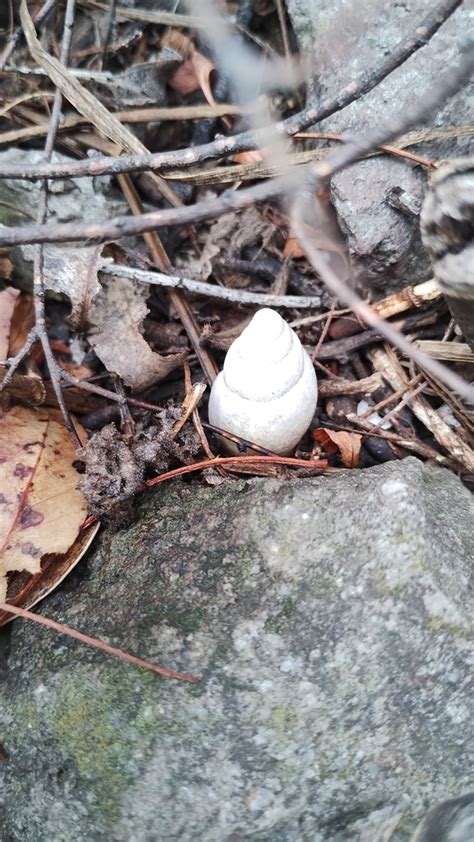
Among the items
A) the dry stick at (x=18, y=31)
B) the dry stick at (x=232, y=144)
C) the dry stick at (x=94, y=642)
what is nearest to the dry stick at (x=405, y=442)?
the dry stick at (x=232, y=144)

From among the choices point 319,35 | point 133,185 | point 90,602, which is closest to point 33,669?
point 90,602

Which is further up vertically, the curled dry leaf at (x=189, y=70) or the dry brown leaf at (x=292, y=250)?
the curled dry leaf at (x=189, y=70)

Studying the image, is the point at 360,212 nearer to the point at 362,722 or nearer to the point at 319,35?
the point at 319,35

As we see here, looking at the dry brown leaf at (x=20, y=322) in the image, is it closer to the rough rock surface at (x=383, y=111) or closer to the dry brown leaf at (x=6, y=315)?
the dry brown leaf at (x=6, y=315)

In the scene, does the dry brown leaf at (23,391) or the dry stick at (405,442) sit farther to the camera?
the dry stick at (405,442)

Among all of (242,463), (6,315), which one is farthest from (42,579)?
(6,315)

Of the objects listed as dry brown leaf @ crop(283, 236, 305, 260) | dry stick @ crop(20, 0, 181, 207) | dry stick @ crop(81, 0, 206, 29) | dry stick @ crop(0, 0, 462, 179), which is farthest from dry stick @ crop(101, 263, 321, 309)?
dry stick @ crop(81, 0, 206, 29)
